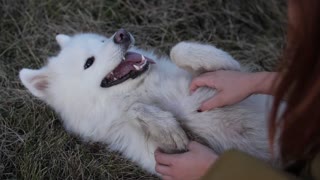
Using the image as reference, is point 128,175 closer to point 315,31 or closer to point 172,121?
point 172,121

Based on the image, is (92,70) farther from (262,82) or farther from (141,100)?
(262,82)

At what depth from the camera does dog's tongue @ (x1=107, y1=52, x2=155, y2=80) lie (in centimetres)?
268

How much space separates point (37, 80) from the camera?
289 cm

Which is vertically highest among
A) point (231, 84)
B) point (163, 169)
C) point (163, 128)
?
point (231, 84)

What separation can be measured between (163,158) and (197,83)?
1.20ft

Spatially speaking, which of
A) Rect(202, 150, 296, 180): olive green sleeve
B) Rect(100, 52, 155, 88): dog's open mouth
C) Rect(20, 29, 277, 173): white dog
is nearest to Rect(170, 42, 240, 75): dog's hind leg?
Rect(20, 29, 277, 173): white dog

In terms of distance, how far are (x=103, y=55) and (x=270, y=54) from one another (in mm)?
1521

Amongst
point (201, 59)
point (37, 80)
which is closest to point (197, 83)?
point (201, 59)

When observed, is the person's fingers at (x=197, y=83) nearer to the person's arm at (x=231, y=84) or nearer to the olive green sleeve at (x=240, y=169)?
the person's arm at (x=231, y=84)

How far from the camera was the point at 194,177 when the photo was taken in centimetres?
224

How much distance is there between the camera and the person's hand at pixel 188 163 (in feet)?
7.30

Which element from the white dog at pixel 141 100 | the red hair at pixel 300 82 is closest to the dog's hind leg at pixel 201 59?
the white dog at pixel 141 100

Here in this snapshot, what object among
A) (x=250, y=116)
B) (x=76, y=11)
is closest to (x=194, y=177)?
(x=250, y=116)

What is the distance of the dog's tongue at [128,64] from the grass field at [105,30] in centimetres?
53
